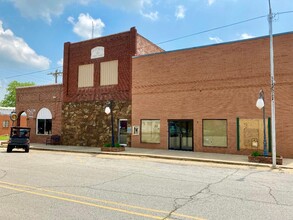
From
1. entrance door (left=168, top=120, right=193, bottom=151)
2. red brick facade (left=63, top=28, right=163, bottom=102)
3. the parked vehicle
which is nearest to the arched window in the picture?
red brick facade (left=63, top=28, right=163, bottom=102)

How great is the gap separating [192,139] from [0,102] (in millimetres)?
80412

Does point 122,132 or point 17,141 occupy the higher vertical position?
point 122,132

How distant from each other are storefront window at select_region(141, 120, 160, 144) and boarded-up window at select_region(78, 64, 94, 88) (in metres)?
7.13

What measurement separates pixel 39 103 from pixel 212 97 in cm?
1865

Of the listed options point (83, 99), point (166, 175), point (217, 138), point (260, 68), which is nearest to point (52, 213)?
point (166, 175)

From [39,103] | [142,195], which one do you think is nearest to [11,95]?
[39,103]

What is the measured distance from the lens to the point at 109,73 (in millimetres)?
23797

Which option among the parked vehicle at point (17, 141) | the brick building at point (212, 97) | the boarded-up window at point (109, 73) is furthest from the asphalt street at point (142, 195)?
the boarded-up window at point (109, 73)

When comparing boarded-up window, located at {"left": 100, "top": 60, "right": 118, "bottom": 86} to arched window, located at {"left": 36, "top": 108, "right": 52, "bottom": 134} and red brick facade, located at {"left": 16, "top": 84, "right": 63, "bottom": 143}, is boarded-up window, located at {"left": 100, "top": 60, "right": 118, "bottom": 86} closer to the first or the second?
red brick facade, located at {"left": 16, "top": 84, "right": 63, "bottom": 143}

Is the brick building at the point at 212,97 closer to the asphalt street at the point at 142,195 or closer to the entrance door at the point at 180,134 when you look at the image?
the entrance door at the point at 180,134

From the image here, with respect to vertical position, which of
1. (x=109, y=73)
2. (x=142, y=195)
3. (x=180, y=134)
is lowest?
(x=142, y=195)

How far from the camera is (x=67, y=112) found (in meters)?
26.1

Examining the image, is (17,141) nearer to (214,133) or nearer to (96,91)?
(96,91)

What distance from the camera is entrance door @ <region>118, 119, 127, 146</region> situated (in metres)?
22.6
